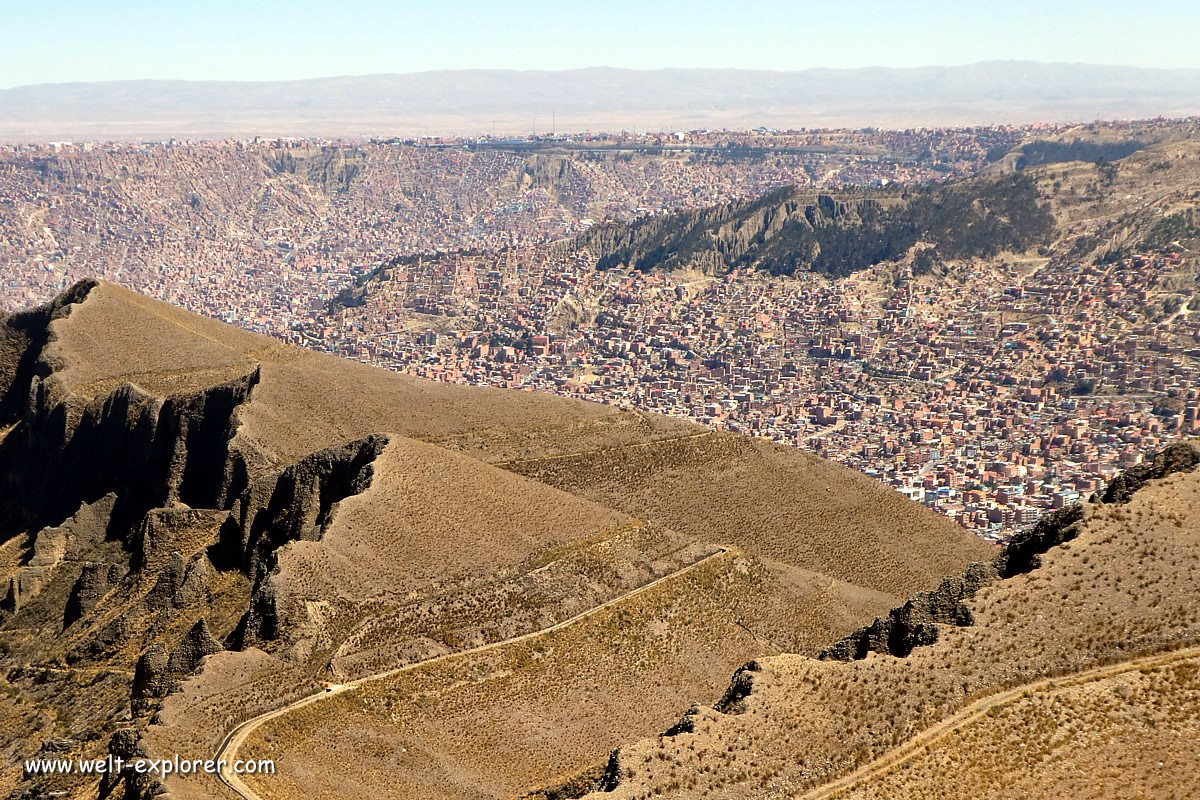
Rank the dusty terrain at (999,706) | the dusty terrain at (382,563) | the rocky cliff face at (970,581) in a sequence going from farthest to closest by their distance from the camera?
the dusty terrain at (382,563) < the rocky cliff face at (970,581) < the dusty terrain at (999,706)

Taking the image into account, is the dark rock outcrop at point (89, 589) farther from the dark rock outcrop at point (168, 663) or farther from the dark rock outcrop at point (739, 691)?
the dark rock outcrop at point (739, 691)

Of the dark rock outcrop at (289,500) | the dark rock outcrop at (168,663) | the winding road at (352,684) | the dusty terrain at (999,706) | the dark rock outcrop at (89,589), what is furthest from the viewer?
the dark rock outcrop at (89,589)

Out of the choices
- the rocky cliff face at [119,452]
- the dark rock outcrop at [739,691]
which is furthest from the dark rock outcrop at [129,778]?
the rocky cliff face at [119,452]

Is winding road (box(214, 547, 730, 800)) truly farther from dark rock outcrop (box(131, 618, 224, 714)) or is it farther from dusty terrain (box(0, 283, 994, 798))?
dark rock outcrop (box(131, 618, 224, 714))

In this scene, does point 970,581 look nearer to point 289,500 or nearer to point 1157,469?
point 1157,469

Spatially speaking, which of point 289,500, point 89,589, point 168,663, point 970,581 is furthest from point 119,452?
point 970,581

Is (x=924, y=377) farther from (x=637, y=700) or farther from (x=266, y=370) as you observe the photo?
(x=637, y=700)

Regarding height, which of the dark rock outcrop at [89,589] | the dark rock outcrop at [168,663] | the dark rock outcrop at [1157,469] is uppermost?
the dark rock outcrop at [1157,469]

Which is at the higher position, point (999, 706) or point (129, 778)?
point (999, 706)

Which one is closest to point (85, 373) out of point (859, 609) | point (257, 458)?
point (257, 458)
